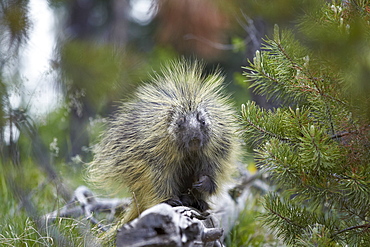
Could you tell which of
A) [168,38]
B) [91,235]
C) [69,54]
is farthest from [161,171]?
[168,38]

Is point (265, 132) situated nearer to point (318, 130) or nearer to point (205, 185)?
point (318, 130)

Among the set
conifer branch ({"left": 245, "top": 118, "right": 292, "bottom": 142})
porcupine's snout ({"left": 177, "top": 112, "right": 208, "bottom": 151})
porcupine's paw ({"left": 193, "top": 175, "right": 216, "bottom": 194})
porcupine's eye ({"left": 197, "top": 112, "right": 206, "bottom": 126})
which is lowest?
porcupine's paw ({"left": 193, "top": 175, "right": 216, "bottom": 194})

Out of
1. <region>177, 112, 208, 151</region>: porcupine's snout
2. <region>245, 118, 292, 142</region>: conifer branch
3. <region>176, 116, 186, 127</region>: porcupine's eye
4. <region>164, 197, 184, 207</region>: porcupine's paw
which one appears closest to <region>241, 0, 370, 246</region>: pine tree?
<region>245, 118, 292, 142</region>: conifer branch

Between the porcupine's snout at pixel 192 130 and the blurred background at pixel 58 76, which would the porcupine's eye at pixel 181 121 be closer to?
the porcupine's snout at pixel 192 130

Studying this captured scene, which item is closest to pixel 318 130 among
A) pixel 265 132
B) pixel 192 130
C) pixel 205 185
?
→ pixel 265 132

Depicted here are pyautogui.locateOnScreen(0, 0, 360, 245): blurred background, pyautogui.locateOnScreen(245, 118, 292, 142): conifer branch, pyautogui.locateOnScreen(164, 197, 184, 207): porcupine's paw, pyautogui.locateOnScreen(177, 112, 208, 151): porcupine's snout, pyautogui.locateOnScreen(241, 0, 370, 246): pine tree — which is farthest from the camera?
pyautogui.locateOnScreen(164, 197, 184, 207): porcupine's paw

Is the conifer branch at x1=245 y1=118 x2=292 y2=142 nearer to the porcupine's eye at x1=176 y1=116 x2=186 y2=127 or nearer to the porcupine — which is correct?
the porcupine

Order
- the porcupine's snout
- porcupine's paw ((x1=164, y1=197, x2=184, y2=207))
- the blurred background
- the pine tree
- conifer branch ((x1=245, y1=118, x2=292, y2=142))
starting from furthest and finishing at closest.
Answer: porcupine's paw ((x1=164, y1=197, x2=184, y2=207)), the porcupine's snout, conifer branch ((x1=245, y1=118, x2=292, y2=142)), the pine tree, the blurred background
